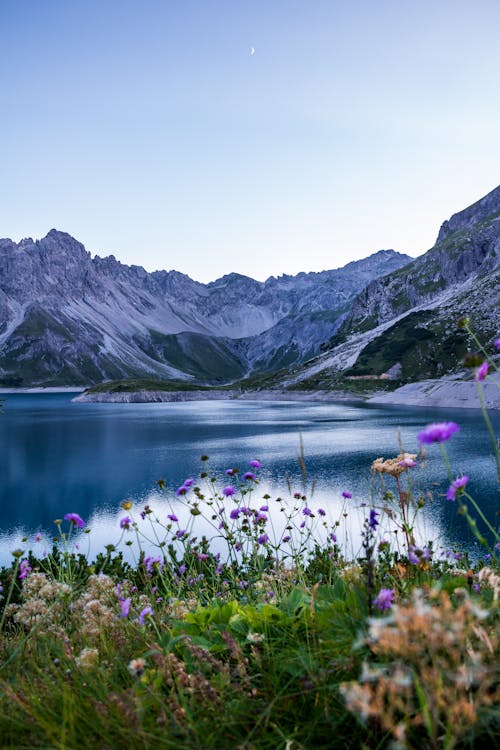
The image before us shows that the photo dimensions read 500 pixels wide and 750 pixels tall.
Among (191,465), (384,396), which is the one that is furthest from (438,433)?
(384,396)

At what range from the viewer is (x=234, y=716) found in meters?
2.81

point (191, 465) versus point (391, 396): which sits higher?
point (191, 465)

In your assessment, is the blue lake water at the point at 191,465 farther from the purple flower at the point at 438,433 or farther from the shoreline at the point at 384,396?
the shoreline at the point at 384,396

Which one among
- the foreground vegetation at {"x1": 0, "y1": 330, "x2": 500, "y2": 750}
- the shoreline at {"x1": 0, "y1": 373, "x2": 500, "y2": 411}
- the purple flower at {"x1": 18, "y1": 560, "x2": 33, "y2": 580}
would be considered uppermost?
the foreground vegetation at {"x1": 0, "y1": 330, "x2": 500, "y2": 750}

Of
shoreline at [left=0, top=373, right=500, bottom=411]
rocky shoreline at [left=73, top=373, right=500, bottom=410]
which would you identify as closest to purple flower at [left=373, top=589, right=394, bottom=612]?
rocky shoreline at [left=73, top=373, right=500, bottom=410]

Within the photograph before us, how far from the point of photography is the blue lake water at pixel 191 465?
88.6ft

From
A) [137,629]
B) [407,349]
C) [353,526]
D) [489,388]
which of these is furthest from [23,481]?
[407,349]

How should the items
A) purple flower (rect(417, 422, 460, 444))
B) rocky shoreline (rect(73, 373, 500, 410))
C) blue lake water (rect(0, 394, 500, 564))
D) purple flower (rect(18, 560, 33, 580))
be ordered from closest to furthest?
purple flower (rect(417, 422, 460, 444))
purple flower (rect(18, 560, 33, 580))
blue lake water (rect(0, 394, 500, 564))
rocky shoreline (rect(73, 373, 500, 410))

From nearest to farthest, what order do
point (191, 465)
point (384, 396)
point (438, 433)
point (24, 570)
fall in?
point (438, 433)
point (24, 570)
point (191, 465)
point (384, 396)

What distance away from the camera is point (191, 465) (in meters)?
45.7

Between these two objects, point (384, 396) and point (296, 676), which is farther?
point (384, 396)

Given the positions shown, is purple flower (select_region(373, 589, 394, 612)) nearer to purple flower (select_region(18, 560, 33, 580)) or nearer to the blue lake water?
purple flower (select_region(18, 560, 33, 580))

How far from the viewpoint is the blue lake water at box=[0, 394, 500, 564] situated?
27.0 metres

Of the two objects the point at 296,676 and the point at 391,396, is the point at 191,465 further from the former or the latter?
the point at 391,396
